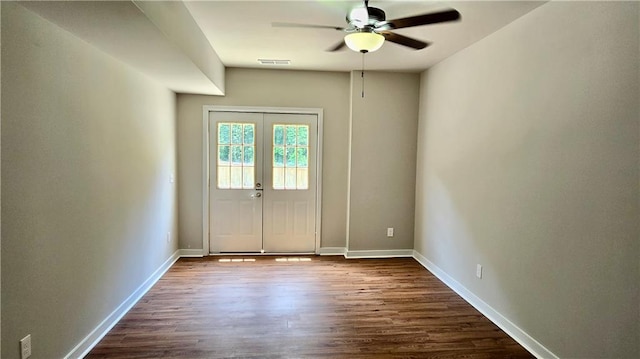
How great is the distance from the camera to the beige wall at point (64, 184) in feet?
5.94

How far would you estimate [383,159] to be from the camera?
188 inches

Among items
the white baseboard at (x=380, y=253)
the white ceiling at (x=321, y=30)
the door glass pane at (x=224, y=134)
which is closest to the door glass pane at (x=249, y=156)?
the door glass pane at (x=224, y=134)

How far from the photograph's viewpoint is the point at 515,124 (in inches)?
110

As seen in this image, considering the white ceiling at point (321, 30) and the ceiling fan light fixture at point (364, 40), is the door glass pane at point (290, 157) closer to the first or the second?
the white ceiling at point (321, 30)

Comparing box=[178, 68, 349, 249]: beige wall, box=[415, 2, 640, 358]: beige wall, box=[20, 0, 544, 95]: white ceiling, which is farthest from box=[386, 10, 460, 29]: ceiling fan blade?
box=[178, 68, 349, 249]: beige wall

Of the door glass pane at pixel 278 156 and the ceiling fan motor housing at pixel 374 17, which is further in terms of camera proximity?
the door glass pane at pixel 278 156

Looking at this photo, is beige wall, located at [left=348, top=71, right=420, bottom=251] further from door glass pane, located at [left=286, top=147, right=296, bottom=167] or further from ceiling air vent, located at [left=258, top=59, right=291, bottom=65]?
ceiling air vent, located at [left=258, top=59, right=291, bottom=65]

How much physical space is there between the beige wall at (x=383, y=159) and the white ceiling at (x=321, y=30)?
338mm

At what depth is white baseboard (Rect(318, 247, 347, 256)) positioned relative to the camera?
4938 millimetres

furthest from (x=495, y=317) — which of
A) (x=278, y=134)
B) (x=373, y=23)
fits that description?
(x=278, y=134)

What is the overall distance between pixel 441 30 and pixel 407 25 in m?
0.98

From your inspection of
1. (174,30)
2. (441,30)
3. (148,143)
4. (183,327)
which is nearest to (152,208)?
(148,143)

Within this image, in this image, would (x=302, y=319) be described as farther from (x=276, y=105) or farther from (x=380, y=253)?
(x=276, y=105)

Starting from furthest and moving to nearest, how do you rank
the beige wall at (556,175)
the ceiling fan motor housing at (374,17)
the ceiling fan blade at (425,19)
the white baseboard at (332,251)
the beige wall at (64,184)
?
the white baseboard at (332,251)
the ceiling fan motor housing at (374,17)
the ceiling fan blade at (425,19)
the beige wall at (556,175)
the beige wall at (64,184)
